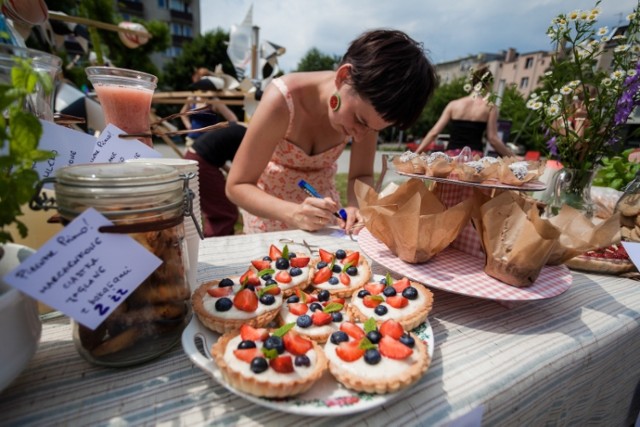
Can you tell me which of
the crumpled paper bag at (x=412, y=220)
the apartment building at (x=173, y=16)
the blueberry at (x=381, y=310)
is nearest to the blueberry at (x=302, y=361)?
the blueberry at (x=381, y=310)

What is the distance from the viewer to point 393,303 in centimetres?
67

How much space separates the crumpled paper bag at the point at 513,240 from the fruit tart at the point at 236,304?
0.55 m

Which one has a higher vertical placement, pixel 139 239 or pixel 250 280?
pixel 139 239

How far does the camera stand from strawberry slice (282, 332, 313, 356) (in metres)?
0.51

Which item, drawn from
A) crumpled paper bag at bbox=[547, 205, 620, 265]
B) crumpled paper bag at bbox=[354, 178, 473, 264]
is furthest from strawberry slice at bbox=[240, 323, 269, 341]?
crumpled paper bag at bbox=[547, 205, 620, 265]

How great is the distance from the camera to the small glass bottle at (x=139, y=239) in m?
0.46

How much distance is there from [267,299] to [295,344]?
0.47 feet

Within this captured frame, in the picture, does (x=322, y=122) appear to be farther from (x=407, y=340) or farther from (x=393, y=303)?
(x=407, y=340)

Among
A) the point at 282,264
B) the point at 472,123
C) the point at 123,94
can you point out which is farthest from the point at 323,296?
the point at 472,123

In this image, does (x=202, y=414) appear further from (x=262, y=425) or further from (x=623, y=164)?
(x=623, y=164)

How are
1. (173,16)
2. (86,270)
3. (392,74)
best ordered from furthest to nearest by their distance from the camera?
1. (173,16)
2. (392,74)
3. (86,270)

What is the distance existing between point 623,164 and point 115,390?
2327 mm

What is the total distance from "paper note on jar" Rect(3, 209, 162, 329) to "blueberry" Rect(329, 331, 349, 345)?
331 millimetres

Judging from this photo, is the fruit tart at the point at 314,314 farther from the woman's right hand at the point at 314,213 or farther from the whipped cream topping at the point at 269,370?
the woman's right hand at the point at 314,213
